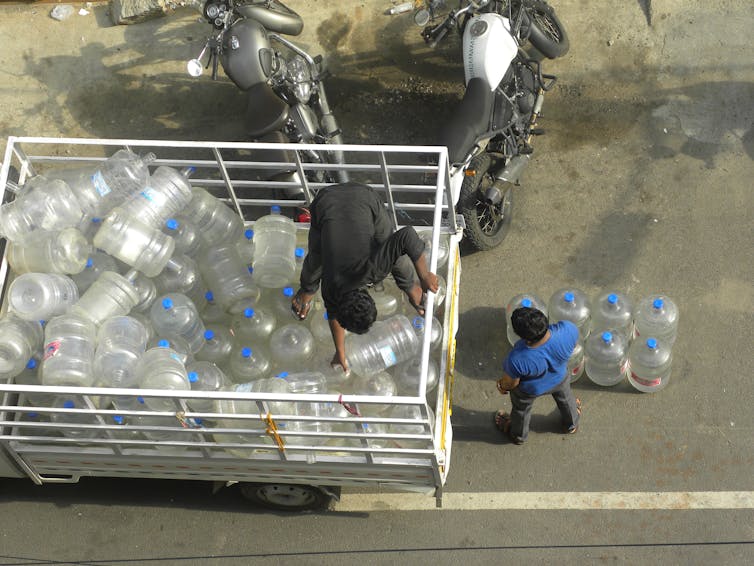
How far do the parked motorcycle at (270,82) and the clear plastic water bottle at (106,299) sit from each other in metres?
1.70

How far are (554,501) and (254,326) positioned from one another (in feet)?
8.43

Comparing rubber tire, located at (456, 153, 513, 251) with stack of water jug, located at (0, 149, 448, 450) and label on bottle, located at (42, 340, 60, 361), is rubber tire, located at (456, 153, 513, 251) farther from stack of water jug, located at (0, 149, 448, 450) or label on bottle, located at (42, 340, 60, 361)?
label on bottle, located at (42, 340, 60, 361)

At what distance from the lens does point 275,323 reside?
20.0 ft

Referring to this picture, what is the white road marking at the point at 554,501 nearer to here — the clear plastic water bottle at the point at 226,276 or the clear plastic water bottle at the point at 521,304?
the clear plastic water bottle at the point at 521,304

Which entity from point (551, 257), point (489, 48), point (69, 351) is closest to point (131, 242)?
point (69, 351)

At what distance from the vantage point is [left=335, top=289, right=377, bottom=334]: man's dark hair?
4980 millimetres

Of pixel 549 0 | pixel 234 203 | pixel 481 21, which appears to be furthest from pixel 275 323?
Result: pixel 549 0

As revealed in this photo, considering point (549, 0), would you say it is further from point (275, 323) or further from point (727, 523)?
point (727, 523)

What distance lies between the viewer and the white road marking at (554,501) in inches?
242

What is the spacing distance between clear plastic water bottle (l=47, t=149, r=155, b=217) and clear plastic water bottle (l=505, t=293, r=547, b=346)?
3.00m

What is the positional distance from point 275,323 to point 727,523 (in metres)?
3.56

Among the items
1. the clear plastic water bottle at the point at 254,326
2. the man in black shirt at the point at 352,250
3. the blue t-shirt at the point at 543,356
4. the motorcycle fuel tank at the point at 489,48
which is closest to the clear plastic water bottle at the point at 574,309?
the blue t-shirt at the point at 543,356

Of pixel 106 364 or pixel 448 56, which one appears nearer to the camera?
pixel 106 364

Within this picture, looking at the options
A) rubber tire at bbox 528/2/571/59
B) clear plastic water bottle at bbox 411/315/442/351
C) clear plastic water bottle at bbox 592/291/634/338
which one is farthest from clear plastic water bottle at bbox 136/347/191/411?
rubber tire at bbox 528/2/571/59
